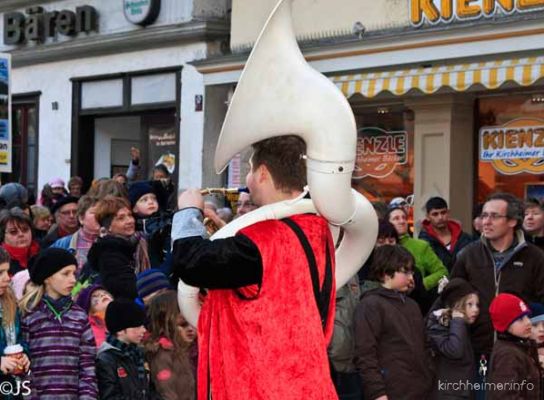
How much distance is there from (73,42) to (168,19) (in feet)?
8.01

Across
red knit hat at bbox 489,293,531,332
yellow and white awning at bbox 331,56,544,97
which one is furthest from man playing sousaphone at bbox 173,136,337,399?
yellow and white awning at bbox 331,56,544,97

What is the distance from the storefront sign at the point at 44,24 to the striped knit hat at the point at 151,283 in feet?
39.6

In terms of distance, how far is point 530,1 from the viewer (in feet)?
39.1

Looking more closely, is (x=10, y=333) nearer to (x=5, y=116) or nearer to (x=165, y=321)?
(x=165, y=321)

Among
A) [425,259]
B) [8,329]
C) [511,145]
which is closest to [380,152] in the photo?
[511,145]

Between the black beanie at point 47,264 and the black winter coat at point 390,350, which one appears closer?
the black beanie at point 47,264

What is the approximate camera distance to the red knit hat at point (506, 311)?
7.21m

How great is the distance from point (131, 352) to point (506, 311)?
254 centimetres

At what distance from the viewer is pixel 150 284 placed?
23.9 feet

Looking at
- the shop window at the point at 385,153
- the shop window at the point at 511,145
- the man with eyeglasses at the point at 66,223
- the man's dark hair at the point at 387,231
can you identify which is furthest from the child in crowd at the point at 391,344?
the shop window at the point at 385,153

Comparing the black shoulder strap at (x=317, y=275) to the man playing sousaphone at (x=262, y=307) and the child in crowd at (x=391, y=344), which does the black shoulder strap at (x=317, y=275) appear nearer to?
the man playing sousaphone at (x=262, y=307)

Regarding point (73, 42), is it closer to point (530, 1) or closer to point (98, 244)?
point (530, 1)

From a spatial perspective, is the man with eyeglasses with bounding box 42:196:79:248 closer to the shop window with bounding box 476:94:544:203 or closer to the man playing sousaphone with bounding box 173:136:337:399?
the shop window with bounding box 476:94:544:203

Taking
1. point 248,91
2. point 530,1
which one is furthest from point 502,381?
point 530,1
